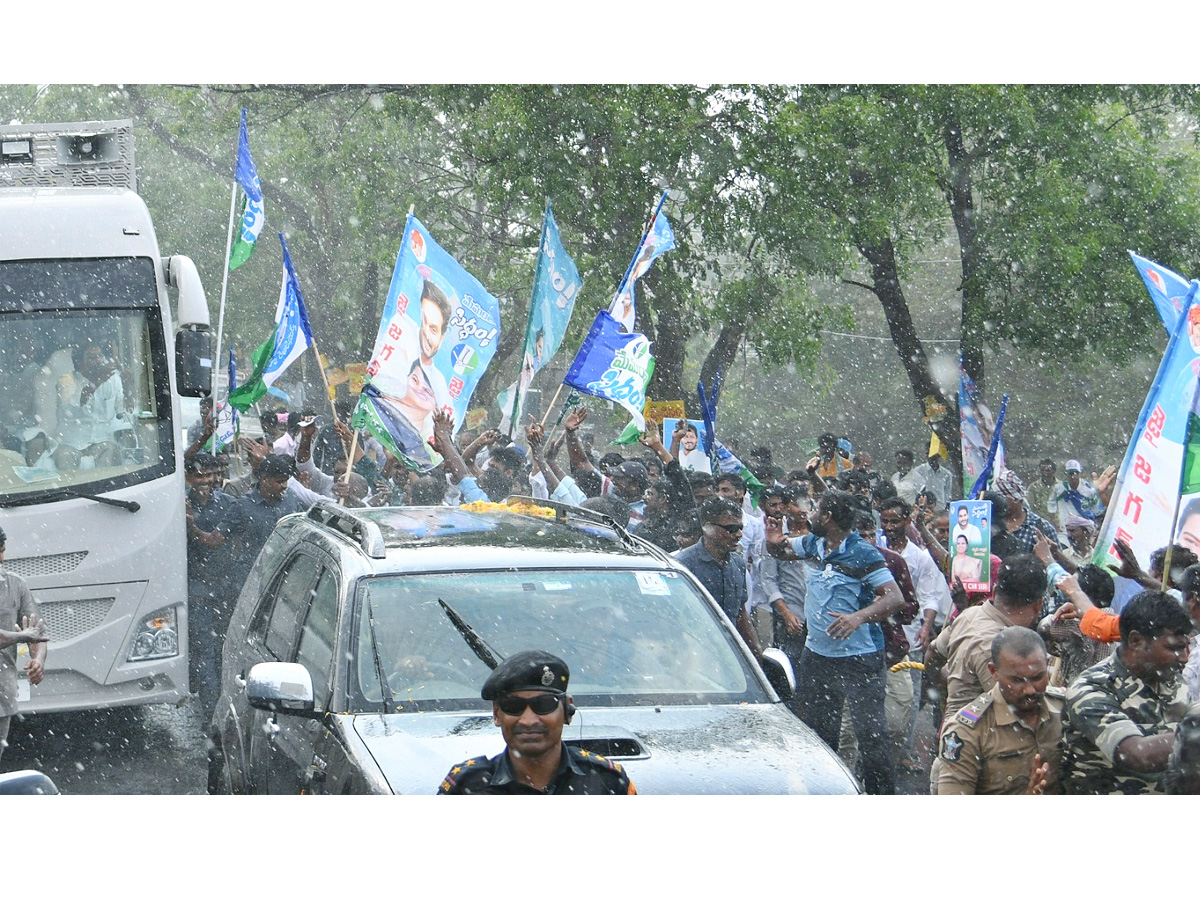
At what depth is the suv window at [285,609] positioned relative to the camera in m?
5.71

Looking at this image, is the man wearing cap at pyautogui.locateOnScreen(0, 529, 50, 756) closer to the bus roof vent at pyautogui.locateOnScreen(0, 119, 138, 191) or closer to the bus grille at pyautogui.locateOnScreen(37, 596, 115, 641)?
the bus grille at pyautogui.locateOnScreen(37, 596, 115, 641)

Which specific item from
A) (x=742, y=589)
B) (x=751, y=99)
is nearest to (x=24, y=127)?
(x=742, y=589)

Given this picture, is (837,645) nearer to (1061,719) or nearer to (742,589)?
(742,589)

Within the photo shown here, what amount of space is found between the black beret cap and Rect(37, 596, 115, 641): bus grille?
4762 mm

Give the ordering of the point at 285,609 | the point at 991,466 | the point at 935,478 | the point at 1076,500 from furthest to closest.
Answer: the point at 935,478, the point at 1076,500, the point at 991,466, the point at 285,609

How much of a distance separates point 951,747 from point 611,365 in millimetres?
5323

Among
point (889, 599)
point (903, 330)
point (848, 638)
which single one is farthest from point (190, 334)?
point (903, 330)

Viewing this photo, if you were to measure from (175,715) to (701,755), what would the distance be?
614cm

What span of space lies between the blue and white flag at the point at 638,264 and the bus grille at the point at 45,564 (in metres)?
4.00

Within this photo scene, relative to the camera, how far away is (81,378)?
26.2 feet

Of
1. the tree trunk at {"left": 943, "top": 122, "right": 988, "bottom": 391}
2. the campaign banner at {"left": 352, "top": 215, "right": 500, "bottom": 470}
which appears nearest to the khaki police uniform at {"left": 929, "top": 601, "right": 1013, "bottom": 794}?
the campaign banner at {"left": 352, "top": 215, "right": 500, "bottom": 470}

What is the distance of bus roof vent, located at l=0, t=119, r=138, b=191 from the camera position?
8.77 meters

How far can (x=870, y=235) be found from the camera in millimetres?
15305

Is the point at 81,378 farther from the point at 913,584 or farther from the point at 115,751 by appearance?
the point at 913,584
